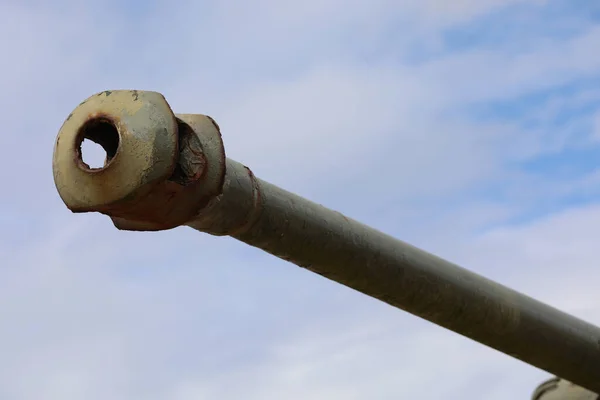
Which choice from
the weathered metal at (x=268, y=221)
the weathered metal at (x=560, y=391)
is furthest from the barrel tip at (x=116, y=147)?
the weathered metal at (x=560, y=391)

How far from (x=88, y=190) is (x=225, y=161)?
0.46 metres

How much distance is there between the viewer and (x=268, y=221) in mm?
4156

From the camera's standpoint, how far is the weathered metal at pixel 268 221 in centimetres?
367

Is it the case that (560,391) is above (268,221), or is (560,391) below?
above

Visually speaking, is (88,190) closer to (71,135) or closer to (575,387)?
(71,135)

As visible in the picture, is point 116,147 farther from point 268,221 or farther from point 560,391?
point 560,391

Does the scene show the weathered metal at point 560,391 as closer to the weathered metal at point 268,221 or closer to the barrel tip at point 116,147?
the weathered metal at point 268,221

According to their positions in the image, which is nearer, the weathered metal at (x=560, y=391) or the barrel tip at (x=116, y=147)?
the barrel tip at (x=116, y=147)

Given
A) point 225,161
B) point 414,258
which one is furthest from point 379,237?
point 225,161

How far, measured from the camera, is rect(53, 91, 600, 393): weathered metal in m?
3.67

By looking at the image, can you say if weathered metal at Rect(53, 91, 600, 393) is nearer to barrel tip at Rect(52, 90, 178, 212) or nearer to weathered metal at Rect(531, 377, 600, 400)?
barrel tip at Rect(52, 90, 178, 212)

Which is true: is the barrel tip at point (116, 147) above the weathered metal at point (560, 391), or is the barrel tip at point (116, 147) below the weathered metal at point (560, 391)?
below

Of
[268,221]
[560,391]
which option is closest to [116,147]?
[268,221]

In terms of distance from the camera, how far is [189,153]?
3.78m
